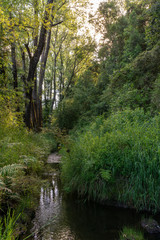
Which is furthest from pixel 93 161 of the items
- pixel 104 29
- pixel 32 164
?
pixel 104 29

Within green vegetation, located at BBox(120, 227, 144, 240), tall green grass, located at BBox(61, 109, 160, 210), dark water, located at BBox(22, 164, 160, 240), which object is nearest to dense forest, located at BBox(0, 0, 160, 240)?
tall green grass, located at BBox(61, 109, 160, 210)

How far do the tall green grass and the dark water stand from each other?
0.34 metres

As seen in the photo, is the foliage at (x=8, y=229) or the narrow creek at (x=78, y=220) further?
the narrow creek at (x=78, y=220)

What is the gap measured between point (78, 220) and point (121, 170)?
172 cm

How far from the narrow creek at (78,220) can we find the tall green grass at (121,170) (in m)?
0.34

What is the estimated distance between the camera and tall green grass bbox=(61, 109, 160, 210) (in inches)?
199

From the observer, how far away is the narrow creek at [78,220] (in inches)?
161

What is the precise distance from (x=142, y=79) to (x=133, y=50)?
183 inches

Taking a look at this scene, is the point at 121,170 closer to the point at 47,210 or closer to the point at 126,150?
the point at 126,150

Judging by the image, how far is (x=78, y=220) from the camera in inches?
188

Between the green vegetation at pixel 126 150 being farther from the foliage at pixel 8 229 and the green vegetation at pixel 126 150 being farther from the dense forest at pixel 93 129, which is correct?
the foliage at pixel 8 229

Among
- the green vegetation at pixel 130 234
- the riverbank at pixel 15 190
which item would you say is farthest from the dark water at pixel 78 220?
the riverbank at pixel 15 190

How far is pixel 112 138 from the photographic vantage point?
21.0ft

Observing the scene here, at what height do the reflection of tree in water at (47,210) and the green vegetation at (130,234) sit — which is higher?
the reflection of tree in water at (47,210)
